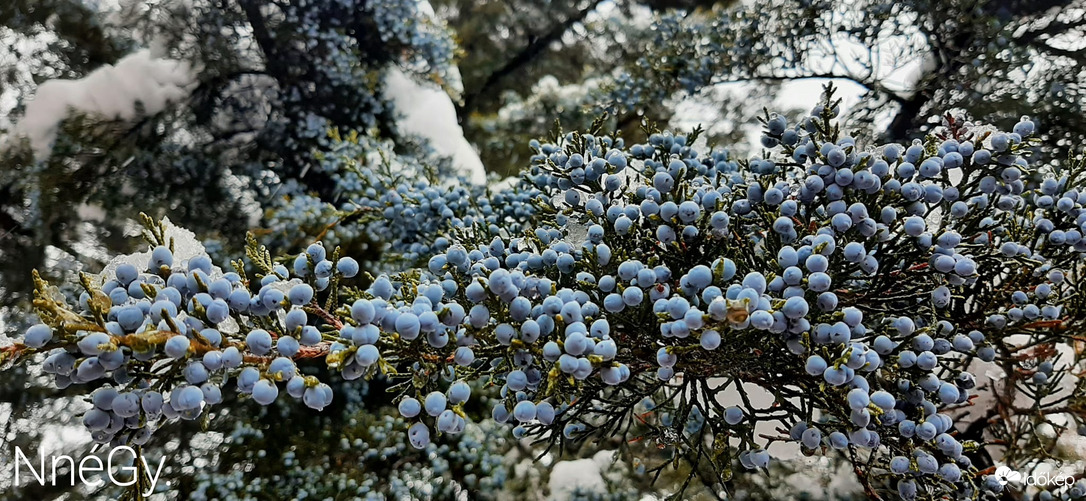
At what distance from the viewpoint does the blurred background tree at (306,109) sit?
112 cm

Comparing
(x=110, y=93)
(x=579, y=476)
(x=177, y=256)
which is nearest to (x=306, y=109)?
(x=110, y=93)

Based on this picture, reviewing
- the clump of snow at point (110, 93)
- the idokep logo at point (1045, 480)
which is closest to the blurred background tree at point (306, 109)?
the clump of snow at point (110, 93)

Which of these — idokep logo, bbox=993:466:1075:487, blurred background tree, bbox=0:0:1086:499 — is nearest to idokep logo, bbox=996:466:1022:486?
Result: idokep logo, bbox=993:466:1075:487

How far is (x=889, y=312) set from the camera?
565 mm

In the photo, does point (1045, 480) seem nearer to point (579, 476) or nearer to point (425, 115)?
point (579, 476)

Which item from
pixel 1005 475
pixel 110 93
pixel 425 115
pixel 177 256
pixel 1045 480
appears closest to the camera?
pixel 177 256

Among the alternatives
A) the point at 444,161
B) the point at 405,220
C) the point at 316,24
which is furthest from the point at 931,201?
the point at 316,24

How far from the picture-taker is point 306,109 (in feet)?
4.58

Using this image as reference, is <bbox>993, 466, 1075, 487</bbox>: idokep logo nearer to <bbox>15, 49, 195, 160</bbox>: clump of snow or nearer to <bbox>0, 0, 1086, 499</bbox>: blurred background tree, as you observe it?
<bbox>0, 0, 1086, 499</bbox>: blurred background tree

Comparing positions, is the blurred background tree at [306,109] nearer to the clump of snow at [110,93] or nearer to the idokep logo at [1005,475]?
the clump of snow at [110,93]

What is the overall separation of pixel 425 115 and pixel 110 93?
0.70m

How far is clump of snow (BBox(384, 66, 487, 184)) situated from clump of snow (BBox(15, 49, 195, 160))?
1.56ft

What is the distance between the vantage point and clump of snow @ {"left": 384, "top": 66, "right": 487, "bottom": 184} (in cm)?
139

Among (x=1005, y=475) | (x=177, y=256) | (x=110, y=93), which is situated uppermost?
(x=110, y=93)
